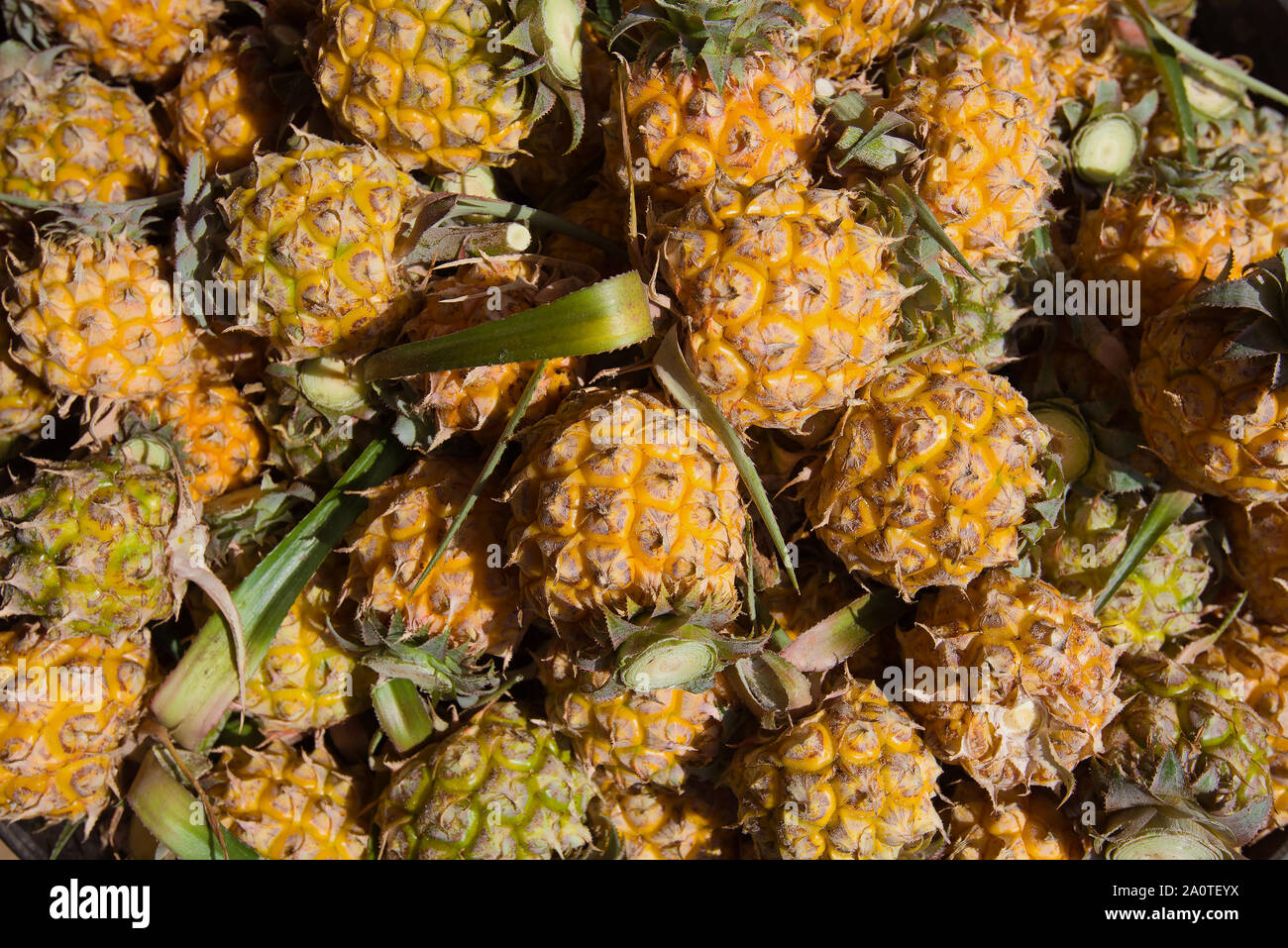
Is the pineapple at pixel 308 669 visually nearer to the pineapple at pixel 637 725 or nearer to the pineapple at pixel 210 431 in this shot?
the pineapple at pixel 210 431

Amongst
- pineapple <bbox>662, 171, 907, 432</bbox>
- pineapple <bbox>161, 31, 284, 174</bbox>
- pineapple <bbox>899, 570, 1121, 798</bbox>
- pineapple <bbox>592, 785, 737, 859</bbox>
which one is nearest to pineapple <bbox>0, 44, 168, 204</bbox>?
pineapple <bbox>161, 31, 284, 174</bbox>

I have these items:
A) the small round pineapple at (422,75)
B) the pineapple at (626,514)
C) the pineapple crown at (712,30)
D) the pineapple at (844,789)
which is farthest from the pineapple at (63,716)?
the pineapple crown at (712,30)

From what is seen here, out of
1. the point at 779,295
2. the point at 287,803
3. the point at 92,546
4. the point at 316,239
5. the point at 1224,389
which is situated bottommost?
the point at 287,803

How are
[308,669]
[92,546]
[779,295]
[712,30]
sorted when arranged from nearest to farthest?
[779,295] → [712,30] → [92,546] → [308,669]

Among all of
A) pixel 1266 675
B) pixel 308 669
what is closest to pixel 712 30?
pixel 308 669

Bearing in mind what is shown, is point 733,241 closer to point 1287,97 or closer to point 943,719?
point 943,719

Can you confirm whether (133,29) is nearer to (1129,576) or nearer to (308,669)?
(308,669)
